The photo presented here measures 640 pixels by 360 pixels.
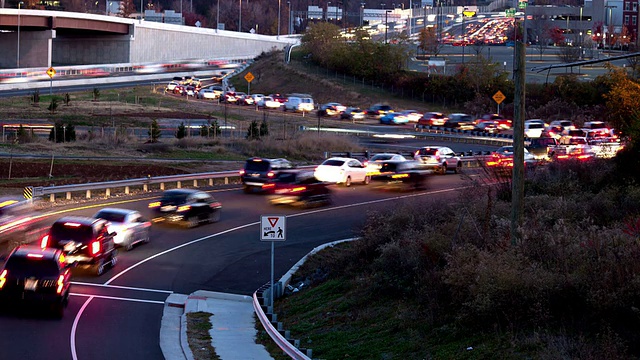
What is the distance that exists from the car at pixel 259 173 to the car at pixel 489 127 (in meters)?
42.8

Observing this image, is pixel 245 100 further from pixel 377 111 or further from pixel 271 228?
pixel 271 228

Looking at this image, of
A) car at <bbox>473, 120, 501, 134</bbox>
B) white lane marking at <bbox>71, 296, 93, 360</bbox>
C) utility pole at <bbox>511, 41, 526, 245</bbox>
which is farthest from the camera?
car at <bbox>473, 120, 501, 134</bbox>

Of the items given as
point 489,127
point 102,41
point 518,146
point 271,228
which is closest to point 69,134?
point 271,228

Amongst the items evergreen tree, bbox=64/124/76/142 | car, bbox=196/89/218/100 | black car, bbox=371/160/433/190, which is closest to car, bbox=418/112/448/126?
car, bbox=196/89/218/100

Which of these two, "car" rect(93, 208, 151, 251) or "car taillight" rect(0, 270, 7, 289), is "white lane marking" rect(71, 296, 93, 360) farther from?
"car" rect(93, 208, 151, 251)

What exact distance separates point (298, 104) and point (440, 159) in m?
44.6

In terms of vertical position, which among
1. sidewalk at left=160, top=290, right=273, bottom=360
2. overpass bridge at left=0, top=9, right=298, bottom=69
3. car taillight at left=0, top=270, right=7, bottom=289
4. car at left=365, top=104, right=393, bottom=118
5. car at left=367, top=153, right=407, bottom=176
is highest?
overpass bridge at left=0, top=9, right=298, bottom=69

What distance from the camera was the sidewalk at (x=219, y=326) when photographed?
60.3 feet

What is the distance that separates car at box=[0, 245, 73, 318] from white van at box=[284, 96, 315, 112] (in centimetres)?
7407

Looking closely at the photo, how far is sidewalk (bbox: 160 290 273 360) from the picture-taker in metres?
18.4

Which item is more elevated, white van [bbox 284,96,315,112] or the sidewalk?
white van [bbox 284,96,315,112]

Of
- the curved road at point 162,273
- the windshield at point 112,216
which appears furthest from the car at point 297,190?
Result: the windshield at point 112,216

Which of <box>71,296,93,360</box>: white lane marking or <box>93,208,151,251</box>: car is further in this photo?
<box>93,208,151,251</box>: car

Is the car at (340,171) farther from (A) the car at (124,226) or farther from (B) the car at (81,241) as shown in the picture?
(B) the car at (81,241)
